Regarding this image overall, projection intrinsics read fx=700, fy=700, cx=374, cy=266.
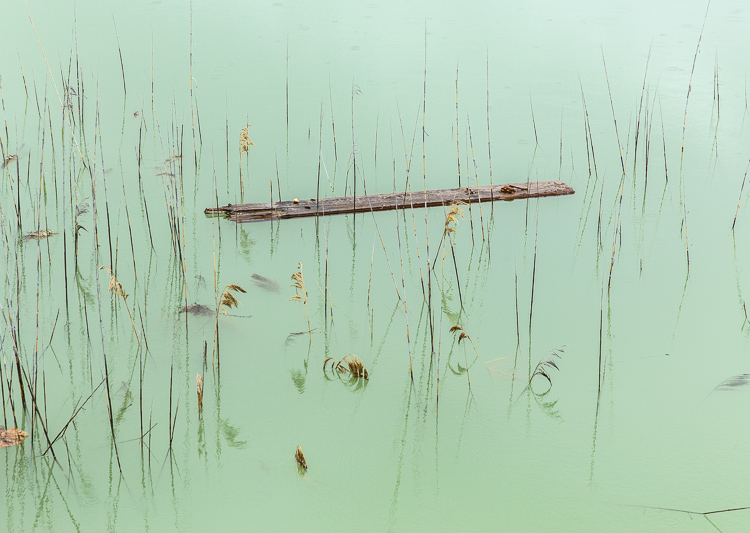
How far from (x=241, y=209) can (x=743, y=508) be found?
1630 mm

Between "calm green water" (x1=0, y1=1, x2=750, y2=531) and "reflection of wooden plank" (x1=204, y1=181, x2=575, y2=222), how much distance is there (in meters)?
0.05

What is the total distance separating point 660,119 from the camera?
9.86 feet

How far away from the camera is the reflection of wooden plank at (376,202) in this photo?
229 cm

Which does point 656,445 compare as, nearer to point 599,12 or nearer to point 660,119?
point 660,119

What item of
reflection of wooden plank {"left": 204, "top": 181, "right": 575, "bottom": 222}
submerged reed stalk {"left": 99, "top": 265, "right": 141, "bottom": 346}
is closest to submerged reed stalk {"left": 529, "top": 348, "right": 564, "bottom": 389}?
reflection of wooden plank {"left": 204, "top": 181, "right": 575, "bottom": 222}

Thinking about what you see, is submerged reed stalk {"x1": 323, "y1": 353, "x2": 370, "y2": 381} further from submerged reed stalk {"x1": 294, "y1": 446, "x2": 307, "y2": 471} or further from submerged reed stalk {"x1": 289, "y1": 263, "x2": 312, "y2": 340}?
submerged reed stalk {"x1": 294, "y1": 446, "x2": 307, "y2": 471}

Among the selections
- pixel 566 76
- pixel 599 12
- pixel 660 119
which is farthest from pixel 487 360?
pixel 599 12

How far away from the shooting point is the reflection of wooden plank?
2.29m

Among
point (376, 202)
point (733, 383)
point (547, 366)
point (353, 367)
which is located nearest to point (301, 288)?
point (353, 367)

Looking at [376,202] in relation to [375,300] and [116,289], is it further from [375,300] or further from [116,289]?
[116,289]

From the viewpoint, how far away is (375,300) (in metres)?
1.90

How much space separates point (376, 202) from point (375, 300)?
1.84 ft

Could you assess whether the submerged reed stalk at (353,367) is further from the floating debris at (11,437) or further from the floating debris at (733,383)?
the floating debris at (733,383)

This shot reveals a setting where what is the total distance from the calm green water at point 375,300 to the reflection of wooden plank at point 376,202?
5 centimetres
